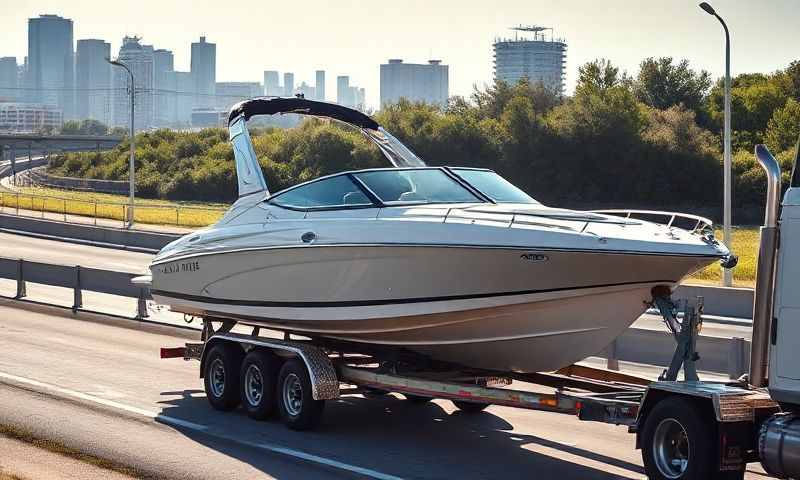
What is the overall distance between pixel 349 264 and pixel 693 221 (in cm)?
339

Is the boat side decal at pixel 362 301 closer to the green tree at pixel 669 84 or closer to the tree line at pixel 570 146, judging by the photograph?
the tree line at pixel 570 146

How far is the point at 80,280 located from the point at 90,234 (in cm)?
2341

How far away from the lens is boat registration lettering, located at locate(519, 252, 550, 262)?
10.7 m

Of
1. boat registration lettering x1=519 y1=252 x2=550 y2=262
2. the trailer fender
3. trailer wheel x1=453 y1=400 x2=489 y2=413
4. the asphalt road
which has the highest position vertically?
boat registration lettering x1=519 y1=252 x2=550 y2=262

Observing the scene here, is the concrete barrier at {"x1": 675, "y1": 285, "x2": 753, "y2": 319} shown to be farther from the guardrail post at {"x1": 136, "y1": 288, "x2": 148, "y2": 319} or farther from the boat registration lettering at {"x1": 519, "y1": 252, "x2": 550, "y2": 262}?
the boat registration lettering at {"x1": 519, "y1": 252, "x2": 550, "y2": 262}

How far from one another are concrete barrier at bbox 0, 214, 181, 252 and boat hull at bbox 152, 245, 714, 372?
29.4 m

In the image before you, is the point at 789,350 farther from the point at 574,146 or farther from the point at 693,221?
the point at 574,146

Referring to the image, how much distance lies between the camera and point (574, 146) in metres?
81.1

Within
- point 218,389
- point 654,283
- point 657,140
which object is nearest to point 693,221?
point 654,283

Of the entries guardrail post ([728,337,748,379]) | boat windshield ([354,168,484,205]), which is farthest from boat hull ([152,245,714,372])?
guardrail post ([728,337,748,379])

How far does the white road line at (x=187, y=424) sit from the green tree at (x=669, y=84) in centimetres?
8634

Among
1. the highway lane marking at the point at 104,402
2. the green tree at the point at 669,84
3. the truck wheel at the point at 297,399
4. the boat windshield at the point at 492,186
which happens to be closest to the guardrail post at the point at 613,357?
the boat windshield at the point at 492,186

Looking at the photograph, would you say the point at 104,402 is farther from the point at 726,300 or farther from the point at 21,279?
the point at 726,300

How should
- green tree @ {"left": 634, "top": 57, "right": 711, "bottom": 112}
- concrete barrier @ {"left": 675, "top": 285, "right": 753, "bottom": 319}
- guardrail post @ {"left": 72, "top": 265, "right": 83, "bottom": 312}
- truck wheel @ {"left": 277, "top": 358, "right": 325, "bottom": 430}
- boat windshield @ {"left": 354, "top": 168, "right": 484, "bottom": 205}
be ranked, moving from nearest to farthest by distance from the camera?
truck wheel @ {"left": 277, "top": 358, "right": 325, "bottom": 430} < boat windshield @ {"left": 354, "top": 168, "right": 484, "bottom": 205} < guardrail post @ {"left": 72, "top": 265, "right": 83, "bottom": 312} < concrete barrier @ {"left": 675, "top": 285, "right": 753, "bottom": 319} < green tree @ {"left": 634, "top": 57, "right": 711, "bottom": 112}
